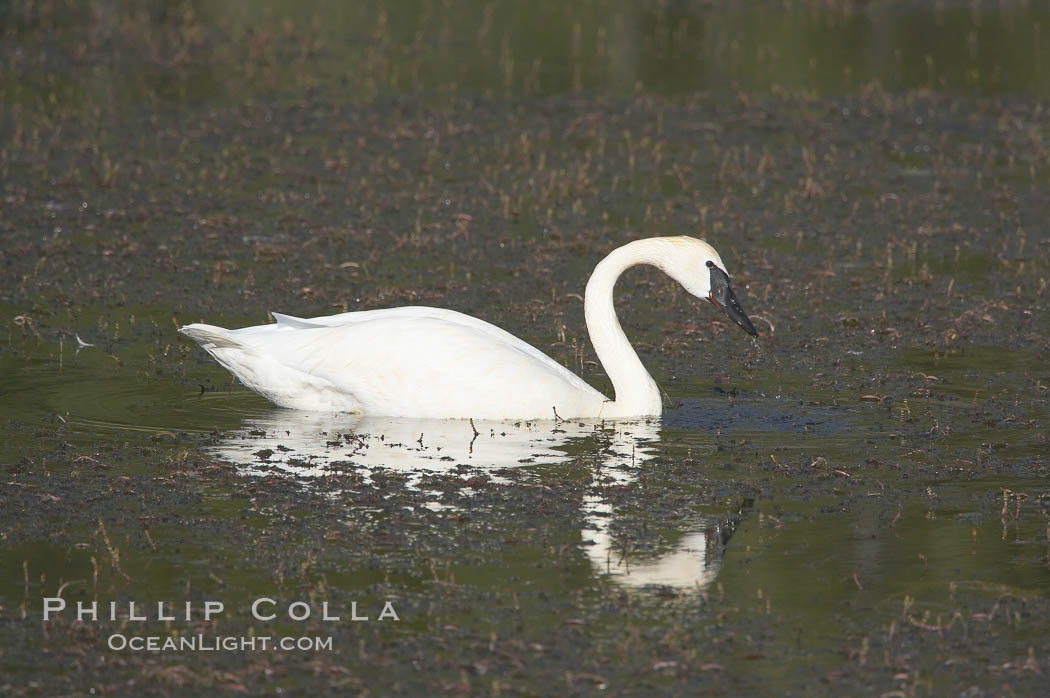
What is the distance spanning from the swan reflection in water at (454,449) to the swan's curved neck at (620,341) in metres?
0.13

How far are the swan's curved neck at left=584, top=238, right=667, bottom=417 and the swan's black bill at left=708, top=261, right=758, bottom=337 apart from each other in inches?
12.7

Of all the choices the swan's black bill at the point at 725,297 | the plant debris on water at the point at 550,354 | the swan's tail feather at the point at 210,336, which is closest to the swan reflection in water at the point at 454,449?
the plant debris on water at the point at 550,354

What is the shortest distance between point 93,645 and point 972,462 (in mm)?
4755

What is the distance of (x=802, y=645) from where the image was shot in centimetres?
646

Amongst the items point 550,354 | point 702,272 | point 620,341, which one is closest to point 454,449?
point 620,341

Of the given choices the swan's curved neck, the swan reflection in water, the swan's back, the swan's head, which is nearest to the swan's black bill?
the swan's head

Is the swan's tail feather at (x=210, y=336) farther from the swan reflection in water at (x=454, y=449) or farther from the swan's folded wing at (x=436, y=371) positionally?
the swan reflection in water at (x=454, y=449)

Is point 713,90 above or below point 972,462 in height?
above

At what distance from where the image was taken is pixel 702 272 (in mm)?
9852

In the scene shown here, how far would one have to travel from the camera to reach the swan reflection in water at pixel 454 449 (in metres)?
7.73

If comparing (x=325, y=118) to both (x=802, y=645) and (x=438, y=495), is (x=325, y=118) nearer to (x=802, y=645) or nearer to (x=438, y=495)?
(x=438, y=495)

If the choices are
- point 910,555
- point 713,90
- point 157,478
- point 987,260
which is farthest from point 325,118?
point 910,555

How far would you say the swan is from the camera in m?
9.65

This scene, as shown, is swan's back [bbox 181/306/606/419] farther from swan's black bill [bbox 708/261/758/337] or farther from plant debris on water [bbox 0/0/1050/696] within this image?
swan's black bill [bbox 708/261/758/337]
